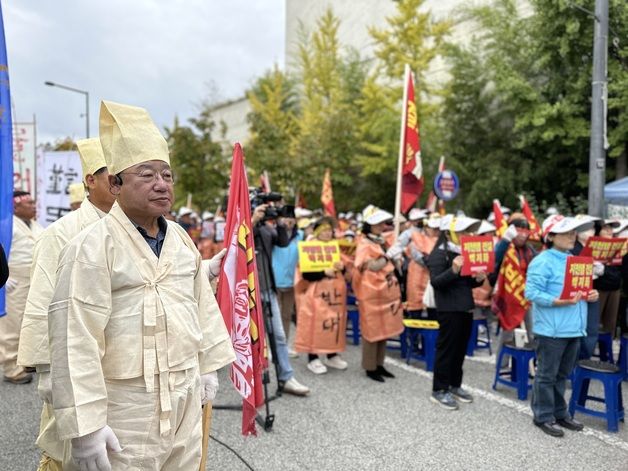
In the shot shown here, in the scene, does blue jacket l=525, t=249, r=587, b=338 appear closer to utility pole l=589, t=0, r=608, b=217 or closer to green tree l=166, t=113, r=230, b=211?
utility pole l=589, t=0, r=608, b=217

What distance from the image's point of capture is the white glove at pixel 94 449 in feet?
6.10

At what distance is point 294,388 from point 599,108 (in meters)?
7.58

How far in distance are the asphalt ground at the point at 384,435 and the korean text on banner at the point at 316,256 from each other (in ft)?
4.62

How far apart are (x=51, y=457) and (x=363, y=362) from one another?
4.16 metres

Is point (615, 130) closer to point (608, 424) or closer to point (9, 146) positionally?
point (608, 424)

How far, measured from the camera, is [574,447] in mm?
4281

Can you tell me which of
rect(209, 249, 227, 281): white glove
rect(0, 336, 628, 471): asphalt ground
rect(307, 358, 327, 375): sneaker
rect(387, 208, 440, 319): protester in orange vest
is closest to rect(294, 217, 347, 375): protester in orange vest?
rect(307, 358, 327, 375): sneaker

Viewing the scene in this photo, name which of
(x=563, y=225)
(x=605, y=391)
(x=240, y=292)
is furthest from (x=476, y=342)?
(x=240, y=292)

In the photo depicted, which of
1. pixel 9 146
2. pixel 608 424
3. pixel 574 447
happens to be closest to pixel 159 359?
pixel 9 146

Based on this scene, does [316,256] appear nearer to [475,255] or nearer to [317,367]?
[317,367]

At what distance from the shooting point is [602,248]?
5.79 m

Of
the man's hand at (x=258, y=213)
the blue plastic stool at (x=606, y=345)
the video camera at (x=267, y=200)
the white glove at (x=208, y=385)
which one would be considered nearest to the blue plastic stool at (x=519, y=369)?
the blue plastic stool at (x=606, y=345)

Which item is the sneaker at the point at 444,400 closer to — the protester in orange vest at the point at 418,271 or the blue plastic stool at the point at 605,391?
the blue plastic stool at the point at 605,391

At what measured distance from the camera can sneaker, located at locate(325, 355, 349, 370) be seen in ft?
21.4
